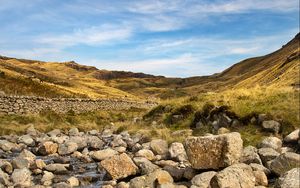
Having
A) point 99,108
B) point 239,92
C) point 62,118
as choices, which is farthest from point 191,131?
point 99,108

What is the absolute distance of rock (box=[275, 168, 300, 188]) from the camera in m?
11.3

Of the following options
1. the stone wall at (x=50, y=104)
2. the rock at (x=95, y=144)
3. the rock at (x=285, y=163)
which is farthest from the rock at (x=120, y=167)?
the stone wall at (x=50, y=104)

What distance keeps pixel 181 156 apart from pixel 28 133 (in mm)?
17470

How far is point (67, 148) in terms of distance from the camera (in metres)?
24.3

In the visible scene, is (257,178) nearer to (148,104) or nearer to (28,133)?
(28,133)

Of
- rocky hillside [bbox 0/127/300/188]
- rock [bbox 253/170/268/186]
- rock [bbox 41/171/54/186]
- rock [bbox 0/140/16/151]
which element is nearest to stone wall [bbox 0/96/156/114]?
rock [bbox 0/140/16/151]

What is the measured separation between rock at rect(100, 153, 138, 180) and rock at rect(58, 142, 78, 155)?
8044mm

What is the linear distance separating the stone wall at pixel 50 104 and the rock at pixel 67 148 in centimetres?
1686

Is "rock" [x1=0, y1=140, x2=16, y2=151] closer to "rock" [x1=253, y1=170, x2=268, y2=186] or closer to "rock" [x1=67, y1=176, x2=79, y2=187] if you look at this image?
"rock" [x1=67, y1=176, x2=79, y2=187]

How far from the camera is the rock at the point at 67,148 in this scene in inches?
945

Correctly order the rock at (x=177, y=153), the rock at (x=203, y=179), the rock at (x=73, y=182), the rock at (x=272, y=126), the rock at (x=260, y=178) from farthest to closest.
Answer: the rock at (x=272, y=126), the rock at (x=177, y=153), the rock at (x=73, y=182), the rock at (x=260, y=178), the rock at (x=203, y=179)

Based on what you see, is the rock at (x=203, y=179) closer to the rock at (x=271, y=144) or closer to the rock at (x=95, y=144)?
the rock at (x=271, y=144)

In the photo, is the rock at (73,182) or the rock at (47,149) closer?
the rock at (73,182)

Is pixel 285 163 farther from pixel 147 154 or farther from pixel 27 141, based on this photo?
pixel 27 141
